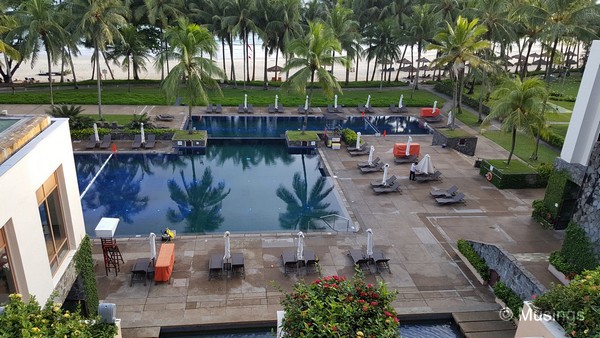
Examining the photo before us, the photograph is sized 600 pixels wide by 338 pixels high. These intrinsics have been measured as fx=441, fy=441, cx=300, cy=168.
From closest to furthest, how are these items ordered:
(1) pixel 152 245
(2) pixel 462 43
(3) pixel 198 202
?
(1) pixel 152 245 → (3) pixel 198 202 → (2) pixel 462 43

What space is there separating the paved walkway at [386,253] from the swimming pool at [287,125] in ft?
35.4

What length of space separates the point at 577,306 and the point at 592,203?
22.1 feet

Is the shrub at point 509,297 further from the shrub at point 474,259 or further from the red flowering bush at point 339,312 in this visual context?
the red flowering bush at point 339,312

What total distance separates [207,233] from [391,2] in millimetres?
36761

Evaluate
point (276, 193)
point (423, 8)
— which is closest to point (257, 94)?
point (423, 8)

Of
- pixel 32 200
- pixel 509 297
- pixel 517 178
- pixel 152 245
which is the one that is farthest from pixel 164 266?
pixel 517 178

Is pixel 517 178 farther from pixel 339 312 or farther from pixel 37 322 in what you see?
pixel 37 322

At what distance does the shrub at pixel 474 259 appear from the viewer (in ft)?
49.1

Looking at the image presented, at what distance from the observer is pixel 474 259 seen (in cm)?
1543

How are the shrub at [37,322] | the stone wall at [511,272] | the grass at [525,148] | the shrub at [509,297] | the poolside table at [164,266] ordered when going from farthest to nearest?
the grass at [525,148] < the poolside table at [164,266] < the shrub at [509,297] < the stone wall at [511,272] < the shrub at [37,322]

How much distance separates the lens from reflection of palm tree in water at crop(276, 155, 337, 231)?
19.9 m

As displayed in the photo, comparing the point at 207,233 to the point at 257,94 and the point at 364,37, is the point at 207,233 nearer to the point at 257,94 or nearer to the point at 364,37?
the point at 257,94

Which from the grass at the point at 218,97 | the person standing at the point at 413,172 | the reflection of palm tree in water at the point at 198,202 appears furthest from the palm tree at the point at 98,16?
the person standing at the point at 413,172

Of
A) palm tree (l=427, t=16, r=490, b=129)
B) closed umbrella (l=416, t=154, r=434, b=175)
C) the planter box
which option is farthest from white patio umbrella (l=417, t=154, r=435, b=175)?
palm tree (l=427, t=16, r=490, b=129)
